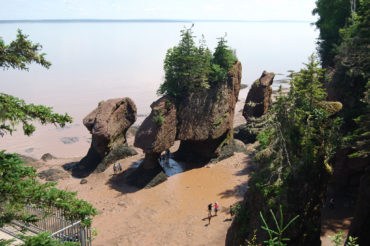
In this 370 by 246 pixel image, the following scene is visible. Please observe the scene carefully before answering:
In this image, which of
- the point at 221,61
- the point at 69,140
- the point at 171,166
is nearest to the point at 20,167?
the point at 171,166

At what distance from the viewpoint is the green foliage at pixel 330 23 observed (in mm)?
26955

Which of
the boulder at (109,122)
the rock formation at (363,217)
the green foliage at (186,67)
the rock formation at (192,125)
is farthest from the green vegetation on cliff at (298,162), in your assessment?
the boulder at (109,122)

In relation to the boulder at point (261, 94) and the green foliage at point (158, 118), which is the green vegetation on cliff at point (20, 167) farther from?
the boulder at point (261, 94)

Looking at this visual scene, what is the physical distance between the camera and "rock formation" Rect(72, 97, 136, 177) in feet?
84.8

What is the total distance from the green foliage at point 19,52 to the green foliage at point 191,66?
1748 cm

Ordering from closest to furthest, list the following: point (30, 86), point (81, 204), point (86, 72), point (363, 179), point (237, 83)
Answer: point (81, 204) < point (363, 179) < point (237, 83) < point (30, 86) < point (86, 72)

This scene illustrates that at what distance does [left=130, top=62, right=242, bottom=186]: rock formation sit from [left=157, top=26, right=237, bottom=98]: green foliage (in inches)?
25.2

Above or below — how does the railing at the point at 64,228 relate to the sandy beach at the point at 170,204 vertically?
above

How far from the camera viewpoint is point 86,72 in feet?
250

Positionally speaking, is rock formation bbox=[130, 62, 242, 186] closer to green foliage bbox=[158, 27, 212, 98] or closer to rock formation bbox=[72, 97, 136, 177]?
green foliage bbox=[158, 27, 212, 98]

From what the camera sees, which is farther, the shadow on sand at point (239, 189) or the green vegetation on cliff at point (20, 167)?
the shadow on sand at point (239, 189)

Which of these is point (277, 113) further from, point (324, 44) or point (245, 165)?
point (324, 44)

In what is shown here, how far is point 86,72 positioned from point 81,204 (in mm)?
73436

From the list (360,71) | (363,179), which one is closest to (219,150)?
(360,71)
